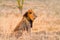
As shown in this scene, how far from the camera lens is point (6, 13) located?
3.96m

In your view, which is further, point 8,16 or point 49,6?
point 49,6

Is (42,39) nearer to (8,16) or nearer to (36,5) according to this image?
(8,16)

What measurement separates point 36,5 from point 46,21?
1.05m

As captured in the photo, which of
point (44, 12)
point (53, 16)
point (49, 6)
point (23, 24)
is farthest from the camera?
point (49, 6)

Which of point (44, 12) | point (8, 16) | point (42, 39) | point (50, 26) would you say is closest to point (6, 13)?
point (8, 16)

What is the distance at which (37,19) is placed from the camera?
3.60 m

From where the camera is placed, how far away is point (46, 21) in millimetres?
3480

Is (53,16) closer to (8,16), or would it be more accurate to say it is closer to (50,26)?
(50,26)

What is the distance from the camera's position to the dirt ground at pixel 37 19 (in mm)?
2863

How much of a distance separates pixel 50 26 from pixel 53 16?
1.76 feet

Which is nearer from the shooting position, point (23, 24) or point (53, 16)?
point (23, 24)

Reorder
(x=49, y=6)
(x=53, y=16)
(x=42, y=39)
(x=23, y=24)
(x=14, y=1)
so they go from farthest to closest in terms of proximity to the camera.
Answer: (x=14, y=1) → (x=49, y=6) → (x=53, y=16) → (x=23, y=24) → (x=42, y=39)

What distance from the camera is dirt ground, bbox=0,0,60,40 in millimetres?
2863

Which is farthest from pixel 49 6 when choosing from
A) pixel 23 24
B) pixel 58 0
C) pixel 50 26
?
pixel 23 24
